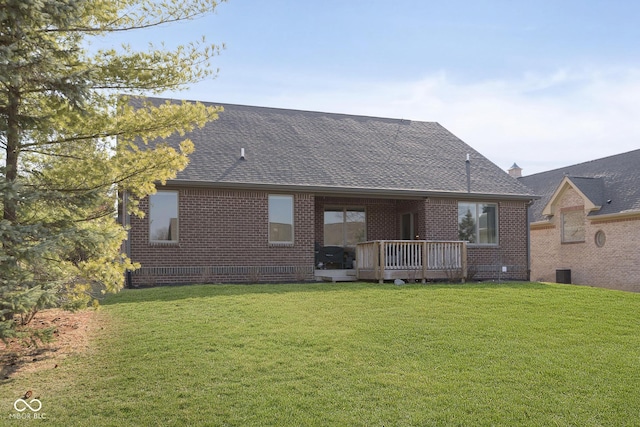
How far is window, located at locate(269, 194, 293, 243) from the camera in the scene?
17250mm

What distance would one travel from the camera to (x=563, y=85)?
15.7 m

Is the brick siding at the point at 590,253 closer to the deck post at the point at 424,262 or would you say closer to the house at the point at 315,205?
the house at the point at 315,205

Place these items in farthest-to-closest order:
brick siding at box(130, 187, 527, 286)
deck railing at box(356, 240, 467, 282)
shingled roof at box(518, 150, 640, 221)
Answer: shingled roof at box(518, 150, 640, 221), deck railing at box(356, 240, 467, 282), brick siding at box(130, 187, 527, 286)

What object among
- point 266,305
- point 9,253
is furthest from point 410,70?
point 9,253

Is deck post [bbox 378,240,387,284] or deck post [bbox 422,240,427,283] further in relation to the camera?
deck post [bbox 422,240,427,283]

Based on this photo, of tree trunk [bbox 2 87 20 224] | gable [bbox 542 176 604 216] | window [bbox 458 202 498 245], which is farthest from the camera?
gable [bbox 542 176 604 216]

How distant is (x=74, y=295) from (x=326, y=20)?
777 cm

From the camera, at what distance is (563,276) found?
25250 millimetres

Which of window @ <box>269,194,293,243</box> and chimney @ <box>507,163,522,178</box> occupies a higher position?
chimney @ <box>507,163,522,178</box>

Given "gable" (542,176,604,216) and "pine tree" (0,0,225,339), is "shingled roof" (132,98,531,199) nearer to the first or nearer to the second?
"gable" (542,176,604,216)

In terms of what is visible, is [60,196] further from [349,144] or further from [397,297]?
[349,144]

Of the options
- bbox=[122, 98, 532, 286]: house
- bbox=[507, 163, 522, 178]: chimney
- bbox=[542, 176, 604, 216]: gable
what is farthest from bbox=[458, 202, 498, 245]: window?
bbox=[507, 163, 522, 178]: chimney

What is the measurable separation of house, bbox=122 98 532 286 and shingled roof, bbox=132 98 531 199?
0.04m

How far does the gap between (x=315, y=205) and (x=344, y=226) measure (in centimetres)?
128
